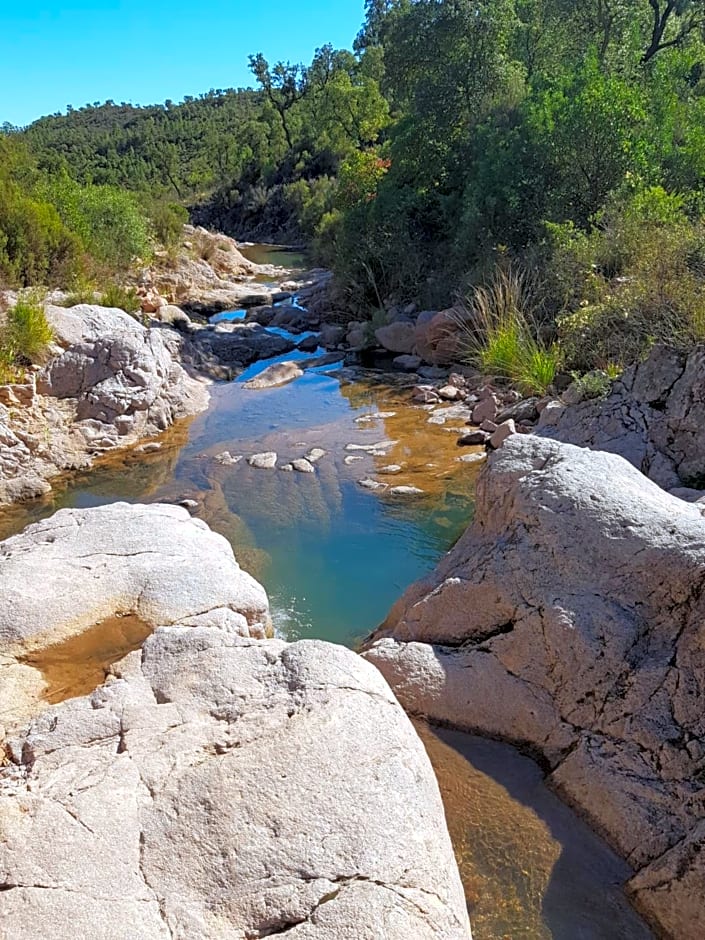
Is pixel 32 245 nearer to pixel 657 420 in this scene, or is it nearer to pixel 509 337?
pixel 509 337

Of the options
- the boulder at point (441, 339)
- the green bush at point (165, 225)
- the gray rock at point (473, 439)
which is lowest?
the gray rock at point (473, 439)

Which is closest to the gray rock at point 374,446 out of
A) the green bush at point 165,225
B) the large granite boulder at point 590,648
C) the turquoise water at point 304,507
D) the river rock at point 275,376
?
the turquoise water at point 304,507

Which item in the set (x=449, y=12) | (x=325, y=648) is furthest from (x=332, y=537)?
(x=449, y=12)

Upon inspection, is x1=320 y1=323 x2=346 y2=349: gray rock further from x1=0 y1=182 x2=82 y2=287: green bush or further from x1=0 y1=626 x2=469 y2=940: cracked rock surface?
x1=0 y1=626 x2=469 y2=940: cracked rock surface

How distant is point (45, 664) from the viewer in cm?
362

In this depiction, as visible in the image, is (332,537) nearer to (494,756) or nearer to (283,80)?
(494,756)

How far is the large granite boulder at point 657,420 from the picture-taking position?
5246 millimetres

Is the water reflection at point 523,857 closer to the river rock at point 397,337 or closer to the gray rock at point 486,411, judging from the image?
the gray rock at point 486,411

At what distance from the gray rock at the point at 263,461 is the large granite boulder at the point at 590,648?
4159 millimetres

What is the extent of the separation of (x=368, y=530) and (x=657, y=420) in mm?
2713

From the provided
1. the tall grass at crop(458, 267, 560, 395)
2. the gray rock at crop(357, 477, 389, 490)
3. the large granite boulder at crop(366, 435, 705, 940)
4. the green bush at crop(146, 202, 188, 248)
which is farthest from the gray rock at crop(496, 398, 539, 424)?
the green bush at crop(146, 202, 188, 248)

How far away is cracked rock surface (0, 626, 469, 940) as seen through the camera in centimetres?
229

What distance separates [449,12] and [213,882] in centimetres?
1644

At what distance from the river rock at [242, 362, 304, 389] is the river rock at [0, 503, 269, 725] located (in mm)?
7091
